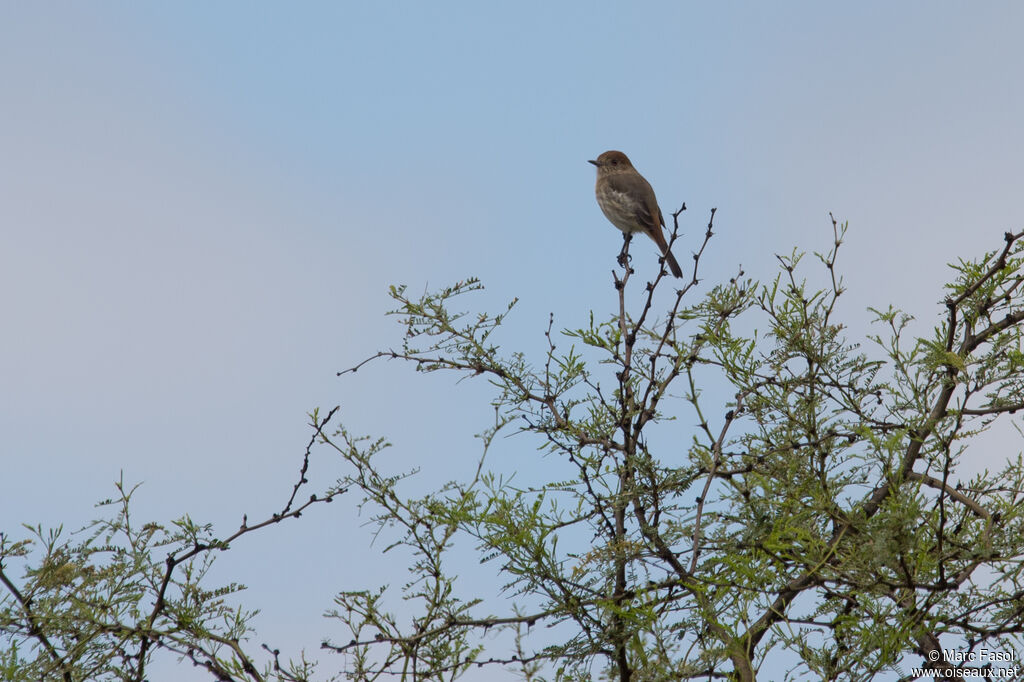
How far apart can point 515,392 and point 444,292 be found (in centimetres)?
59

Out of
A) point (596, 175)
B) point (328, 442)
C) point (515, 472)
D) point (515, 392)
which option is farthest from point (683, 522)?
point (596, 175)

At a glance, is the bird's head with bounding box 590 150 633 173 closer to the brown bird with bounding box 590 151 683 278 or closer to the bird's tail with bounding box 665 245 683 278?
the brown bird with bounding box 590 151 683 278

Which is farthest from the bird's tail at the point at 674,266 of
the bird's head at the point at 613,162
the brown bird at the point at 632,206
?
the bird's head at the point at 613,162

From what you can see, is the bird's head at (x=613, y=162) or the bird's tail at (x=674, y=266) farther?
the bird's head at (x=613, y=162)

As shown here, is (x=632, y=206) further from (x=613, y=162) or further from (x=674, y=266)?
(x=613, y=162)

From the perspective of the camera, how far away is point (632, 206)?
371 inches

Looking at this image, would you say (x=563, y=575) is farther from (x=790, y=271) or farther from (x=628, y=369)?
(x=790, y=271)

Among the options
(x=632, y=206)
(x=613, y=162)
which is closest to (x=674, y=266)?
(x=632, y=206)

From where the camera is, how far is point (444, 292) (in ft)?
15.1

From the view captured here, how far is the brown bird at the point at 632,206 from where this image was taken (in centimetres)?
943

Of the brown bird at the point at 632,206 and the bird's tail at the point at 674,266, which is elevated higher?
the brown bird at the point at 632,206

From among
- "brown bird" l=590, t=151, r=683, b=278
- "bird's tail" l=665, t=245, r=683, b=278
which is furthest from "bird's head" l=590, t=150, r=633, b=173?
"bird's tail" l=665, t=245, r=683, b=278

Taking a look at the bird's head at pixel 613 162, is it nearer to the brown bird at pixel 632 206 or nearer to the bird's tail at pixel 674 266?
the brown bird at pixel 632 206

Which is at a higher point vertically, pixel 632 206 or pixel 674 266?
pixel 632 206
